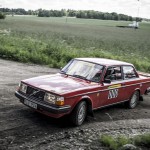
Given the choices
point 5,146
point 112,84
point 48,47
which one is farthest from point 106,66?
point 48,47

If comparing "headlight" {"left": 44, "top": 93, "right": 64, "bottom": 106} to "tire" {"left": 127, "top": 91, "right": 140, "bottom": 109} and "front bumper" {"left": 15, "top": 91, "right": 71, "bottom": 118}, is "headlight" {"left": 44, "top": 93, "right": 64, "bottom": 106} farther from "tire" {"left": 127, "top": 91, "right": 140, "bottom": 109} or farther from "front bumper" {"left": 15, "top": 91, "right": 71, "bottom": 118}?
"tire" {"left": 127, "top": 91, "right": 140, "bottom": 109}

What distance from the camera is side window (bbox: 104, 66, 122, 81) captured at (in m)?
9.48

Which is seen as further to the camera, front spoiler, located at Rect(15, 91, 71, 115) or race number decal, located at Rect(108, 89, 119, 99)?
race number decal, located at Rect(108, 89, 119, 99)

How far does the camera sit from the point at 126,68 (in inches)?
416

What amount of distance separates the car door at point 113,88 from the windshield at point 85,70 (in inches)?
10.9

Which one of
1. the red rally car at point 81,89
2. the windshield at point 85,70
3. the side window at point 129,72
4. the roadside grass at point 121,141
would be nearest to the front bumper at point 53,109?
the red rally car at point 81,89

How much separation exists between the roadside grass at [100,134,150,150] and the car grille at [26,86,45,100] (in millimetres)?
1787

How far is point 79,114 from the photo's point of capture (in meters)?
Result: 8.31

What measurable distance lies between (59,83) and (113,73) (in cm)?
206

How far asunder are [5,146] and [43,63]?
43.8ft

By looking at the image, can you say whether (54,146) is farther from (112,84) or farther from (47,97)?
(112,84)

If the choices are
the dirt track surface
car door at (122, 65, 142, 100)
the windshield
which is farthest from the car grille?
car door at (122, 65, 142, 100)

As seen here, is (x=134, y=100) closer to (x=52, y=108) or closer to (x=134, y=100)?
(x=134, y=100)

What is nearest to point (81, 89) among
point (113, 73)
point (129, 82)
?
point (113, 73)
